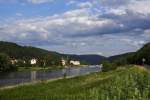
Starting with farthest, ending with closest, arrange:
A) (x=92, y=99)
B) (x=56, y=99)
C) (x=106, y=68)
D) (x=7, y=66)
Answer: (x=7, y=66), (x=106, y=68), (x=56, y=99), (x=92, y=99)

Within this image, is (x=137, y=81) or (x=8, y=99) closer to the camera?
(x=137, y=81)

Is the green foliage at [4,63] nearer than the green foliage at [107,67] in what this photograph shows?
No

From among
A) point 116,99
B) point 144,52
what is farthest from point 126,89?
point 144,52

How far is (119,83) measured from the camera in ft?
109

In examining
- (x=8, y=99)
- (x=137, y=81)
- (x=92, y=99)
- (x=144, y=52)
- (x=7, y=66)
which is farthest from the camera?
(x=7, y=66)

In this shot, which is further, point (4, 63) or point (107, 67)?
point (4, 63)

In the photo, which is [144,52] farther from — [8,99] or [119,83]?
[119,83]

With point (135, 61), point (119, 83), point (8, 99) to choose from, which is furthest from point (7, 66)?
point (119, 83)

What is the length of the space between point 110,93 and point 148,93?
3765 millimetres

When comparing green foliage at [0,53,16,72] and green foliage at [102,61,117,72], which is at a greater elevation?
green foliage at [0,53,16,72]

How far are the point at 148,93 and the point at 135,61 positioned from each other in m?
124

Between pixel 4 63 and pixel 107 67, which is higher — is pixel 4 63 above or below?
above

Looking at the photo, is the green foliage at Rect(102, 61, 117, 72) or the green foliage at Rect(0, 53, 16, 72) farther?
the green foliage at Rect(0, 53, 16, 72)

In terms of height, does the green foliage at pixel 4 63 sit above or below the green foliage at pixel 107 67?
above
